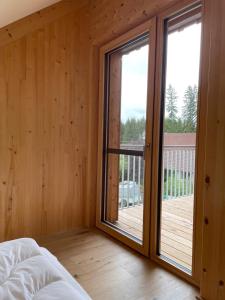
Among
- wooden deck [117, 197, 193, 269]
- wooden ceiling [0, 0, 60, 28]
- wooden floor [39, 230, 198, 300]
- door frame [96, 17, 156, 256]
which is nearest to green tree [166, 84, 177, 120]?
door frame [96, 17, 156, 256]

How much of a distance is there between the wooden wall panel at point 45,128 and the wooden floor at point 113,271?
39cm

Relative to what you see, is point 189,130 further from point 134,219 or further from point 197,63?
point 134,219

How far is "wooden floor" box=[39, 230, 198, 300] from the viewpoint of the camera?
169 cm

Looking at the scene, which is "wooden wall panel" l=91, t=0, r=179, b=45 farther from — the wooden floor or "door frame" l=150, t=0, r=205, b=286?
the wooden floor

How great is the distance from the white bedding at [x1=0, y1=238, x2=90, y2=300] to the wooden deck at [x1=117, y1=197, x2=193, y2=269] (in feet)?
4.47

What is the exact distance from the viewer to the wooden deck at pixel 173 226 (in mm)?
2221

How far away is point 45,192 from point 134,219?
3.42 ft

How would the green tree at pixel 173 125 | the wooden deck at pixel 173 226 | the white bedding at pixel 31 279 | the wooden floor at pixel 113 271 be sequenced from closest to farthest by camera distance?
the white bedding at pixel 31 279 < the wooden floor at pixel 113 271 < the green tree at pixel 173 125 < the wooden deck at pixel 173 226

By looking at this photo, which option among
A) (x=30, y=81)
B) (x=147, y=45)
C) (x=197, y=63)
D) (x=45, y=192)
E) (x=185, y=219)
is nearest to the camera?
(x=197, y=63)

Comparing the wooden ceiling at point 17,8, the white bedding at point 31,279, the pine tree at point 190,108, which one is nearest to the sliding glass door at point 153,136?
the pine tree at point 190,108

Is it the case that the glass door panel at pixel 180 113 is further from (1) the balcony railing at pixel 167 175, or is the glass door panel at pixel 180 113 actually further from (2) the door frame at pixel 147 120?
(2) the door frame at pixel 147 120

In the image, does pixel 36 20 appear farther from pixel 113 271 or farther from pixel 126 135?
pixel 113 271

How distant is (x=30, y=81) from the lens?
2494mm

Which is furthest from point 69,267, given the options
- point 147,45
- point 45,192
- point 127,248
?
point 147,45
